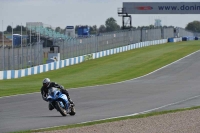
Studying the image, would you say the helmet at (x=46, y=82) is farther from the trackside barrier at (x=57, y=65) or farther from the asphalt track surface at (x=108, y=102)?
the trackside barrier at (x=57, y=65)

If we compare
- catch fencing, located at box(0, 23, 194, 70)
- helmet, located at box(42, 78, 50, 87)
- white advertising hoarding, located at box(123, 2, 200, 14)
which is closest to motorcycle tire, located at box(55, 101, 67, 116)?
helmet, located at box(42, 78, 50, 87)

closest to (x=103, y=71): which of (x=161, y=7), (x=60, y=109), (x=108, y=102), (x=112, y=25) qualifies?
(x=108, y=102)

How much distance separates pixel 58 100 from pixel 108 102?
5467 mm

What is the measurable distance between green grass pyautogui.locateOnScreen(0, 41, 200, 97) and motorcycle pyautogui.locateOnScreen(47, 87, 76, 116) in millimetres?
9649

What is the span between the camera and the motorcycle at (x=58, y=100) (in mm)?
18844

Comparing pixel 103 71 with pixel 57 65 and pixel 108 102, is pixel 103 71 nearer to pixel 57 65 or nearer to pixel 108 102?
pixel 57 65

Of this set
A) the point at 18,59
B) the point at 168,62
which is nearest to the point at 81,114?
the point at 18,59

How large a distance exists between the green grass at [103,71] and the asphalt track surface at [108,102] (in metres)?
2.46

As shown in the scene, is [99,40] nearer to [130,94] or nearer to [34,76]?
[34,76]

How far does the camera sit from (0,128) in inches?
637

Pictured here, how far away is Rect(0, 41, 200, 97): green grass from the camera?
34.6 metres

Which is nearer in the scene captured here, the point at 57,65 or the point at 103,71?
the point at 103,71

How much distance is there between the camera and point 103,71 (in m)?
46.1

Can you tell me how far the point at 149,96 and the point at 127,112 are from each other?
23.1ft
